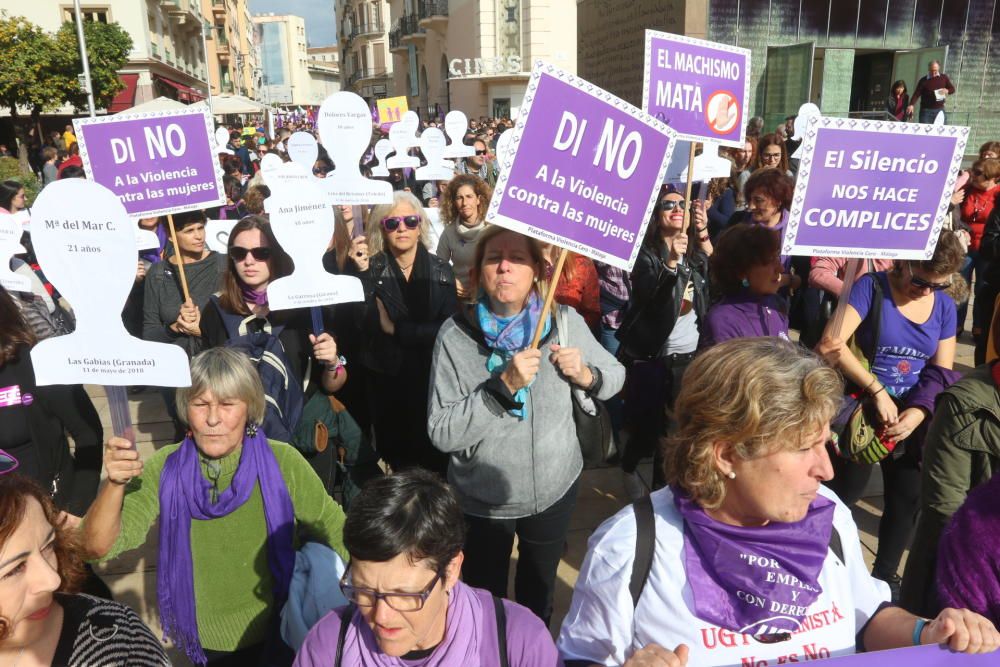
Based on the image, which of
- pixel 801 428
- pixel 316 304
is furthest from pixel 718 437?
pixel 316 304

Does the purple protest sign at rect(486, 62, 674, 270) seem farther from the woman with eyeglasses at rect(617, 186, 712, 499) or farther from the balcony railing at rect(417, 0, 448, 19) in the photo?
the balcony railing at rect(417, 0, 448, 19)

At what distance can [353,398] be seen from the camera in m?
3.91

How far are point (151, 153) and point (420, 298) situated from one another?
139 centimetres

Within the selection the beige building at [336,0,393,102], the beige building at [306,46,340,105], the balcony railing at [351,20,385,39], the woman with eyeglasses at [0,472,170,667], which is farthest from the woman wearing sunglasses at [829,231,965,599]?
the beige building at [306,46,340,105]

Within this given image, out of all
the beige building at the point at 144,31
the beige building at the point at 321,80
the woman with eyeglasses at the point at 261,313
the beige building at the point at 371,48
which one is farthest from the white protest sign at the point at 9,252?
the beige building at the point at 321,80

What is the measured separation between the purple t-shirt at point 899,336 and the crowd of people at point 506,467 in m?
0.01

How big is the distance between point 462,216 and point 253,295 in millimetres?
2318

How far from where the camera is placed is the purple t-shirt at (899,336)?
9.69ft

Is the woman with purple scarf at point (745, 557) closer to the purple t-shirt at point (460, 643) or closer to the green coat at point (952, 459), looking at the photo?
the purple t-shirt at point (460, 643)

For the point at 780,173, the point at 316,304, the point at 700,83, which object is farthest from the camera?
the point at 780,173

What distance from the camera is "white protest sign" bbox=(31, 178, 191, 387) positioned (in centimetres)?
189

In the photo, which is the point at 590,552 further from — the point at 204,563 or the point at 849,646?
the point at 204,563


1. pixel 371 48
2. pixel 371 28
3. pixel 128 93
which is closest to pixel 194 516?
pixel 128 93

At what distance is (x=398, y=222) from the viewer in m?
3.92
